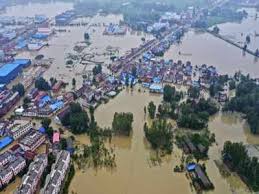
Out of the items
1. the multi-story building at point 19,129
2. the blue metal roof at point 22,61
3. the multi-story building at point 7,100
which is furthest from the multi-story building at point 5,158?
the blue metal roof at point 22,61

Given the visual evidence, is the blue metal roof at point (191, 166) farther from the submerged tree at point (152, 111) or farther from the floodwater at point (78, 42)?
the floodwater at point (78, 42)

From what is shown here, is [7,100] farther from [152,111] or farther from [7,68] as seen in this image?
[152,111]

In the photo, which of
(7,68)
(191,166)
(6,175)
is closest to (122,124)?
(191,166)

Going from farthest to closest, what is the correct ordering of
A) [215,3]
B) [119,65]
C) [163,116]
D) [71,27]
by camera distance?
[215,3]
[71,27]
[119,65]
[163,116]

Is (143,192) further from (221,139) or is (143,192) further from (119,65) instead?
(119,65)

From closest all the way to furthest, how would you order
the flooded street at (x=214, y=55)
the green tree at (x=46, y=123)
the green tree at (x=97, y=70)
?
1. the green tree at (x=46, y=123)
2. the green tree at (x=97, y=70)
3. the flooded street at (x=214, y=55)

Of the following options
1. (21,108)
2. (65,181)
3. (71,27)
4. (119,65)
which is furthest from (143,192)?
(71,27)
